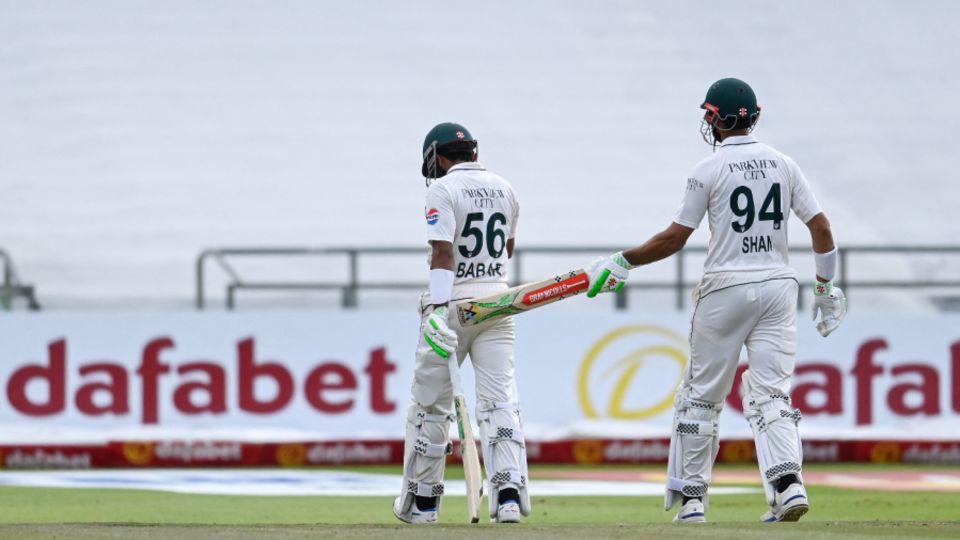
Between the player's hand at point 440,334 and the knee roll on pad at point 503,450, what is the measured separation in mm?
361

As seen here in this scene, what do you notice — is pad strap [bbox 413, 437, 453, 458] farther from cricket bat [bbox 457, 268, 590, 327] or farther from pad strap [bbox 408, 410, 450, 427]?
cricket bat [bbox 457, 268, 590, 327]

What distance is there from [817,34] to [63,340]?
12.6 m

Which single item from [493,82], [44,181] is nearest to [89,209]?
[44,181]

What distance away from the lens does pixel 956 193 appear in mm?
21219

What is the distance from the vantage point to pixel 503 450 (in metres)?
8.27

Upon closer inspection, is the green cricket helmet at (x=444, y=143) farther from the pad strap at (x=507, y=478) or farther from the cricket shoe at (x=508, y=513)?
the cricket shoe at (x=508, y=513)

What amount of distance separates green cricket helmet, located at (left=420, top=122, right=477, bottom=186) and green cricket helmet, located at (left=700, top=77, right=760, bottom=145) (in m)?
1.19

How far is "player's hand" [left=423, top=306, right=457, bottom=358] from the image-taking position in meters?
8.16

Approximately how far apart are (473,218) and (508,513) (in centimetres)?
139

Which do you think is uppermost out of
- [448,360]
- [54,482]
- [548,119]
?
[548,119]

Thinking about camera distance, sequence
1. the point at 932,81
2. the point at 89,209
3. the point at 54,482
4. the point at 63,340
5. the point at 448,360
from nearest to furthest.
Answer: the point at 448,360 → the point at 54,482 → the point at 63,340 → the point at 89,209 → the point at 932,81

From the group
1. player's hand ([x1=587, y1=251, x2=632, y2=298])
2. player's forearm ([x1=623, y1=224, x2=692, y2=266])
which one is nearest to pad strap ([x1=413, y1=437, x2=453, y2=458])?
player's hand ([x1=587, y1=251, x2=632, y2=298])

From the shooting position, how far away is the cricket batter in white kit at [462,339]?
8.21 metres

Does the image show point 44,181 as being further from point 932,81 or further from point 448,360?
point 448,360
